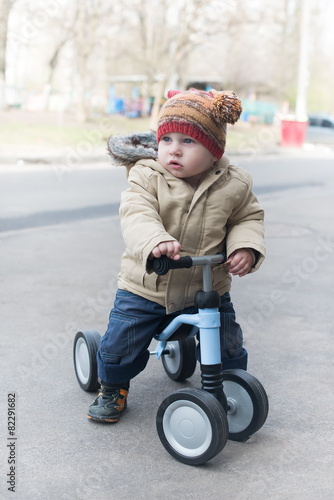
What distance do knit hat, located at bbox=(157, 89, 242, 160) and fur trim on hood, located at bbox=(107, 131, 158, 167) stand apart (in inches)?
6.2

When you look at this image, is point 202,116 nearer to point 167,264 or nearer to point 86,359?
point 167,264

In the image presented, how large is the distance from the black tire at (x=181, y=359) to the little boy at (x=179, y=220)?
1.29 feet

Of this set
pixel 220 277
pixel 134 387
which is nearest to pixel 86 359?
pixel 134 387

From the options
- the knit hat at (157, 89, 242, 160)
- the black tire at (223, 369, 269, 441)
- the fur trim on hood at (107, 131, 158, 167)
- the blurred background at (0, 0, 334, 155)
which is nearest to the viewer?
the knit hat at (157, 89, 242, 160)

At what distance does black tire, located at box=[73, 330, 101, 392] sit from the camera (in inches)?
124

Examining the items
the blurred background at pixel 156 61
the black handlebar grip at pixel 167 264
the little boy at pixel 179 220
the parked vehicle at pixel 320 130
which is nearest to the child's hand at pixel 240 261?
the little boy at pixel 179 220

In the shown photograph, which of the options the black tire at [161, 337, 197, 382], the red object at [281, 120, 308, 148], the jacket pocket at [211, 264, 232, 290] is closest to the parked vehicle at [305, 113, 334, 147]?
the red object at [281, 120, 308, 148]

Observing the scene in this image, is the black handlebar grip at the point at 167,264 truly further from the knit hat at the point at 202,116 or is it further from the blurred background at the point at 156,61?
the blurred background at the point at 156,61

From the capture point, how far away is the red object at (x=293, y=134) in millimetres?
23969

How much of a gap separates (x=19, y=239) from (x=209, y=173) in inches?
162

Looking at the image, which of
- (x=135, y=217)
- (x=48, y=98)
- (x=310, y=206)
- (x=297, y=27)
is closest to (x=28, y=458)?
(x=135, y=217)

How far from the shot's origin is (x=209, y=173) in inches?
109

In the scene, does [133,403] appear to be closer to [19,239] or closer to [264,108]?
[19,239]

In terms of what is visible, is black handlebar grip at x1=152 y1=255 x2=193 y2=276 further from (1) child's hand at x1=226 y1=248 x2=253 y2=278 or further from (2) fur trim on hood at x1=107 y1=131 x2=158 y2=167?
(2) fur trim on hood at x1=107 y1=131 x2=158 y2=167
